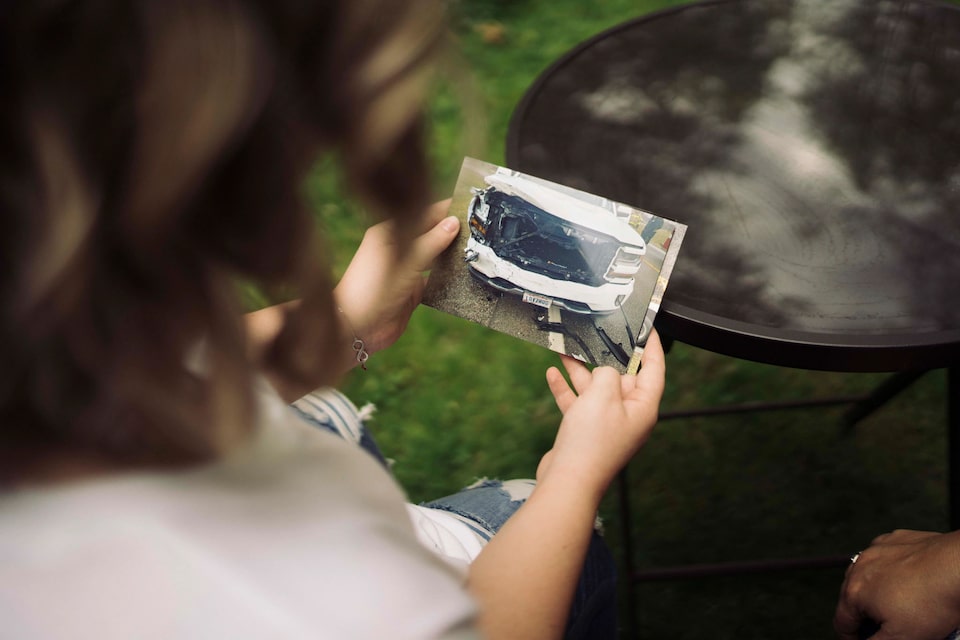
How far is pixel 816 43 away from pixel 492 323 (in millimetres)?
763

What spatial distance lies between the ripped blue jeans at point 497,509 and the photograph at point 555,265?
0.73 feet

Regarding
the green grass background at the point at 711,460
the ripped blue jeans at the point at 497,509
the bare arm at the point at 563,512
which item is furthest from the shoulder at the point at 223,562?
the green grass background at the point at 711,460

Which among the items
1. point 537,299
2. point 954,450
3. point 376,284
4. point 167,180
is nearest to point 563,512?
point 537,299

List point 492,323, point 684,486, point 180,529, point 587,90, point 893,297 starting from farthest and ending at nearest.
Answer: point 684,486, point 587,90, point 492,323, point 893,297, point 180,529

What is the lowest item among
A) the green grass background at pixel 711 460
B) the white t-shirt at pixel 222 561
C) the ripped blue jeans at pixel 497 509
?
the green grass background at pixel 711 460

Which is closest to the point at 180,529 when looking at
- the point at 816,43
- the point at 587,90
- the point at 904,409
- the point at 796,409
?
the point at 587,90

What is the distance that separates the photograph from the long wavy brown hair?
1.82ft

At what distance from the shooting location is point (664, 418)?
67.8 inches

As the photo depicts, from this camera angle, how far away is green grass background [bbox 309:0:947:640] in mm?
1557

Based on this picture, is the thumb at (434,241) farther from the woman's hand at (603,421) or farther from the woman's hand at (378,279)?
the woman's hand at (603,421)

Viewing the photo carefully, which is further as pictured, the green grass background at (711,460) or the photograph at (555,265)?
the green grass background at (711,460)

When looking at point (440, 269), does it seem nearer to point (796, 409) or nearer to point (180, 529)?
point (180, 529)

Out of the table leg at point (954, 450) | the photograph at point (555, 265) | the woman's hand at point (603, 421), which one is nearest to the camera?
the woman's hand at point (603, 421)

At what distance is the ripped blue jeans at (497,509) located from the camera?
36.3 inches
